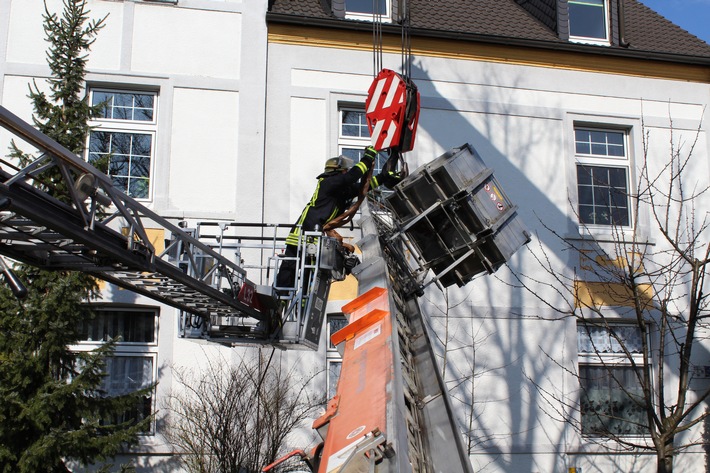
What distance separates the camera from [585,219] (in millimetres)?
14797

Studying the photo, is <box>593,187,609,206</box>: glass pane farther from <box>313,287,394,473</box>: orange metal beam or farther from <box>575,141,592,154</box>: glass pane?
<box>313,287,394,473</box>: orange metal beam

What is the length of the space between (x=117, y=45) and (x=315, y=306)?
722 cm

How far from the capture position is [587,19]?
16016mm

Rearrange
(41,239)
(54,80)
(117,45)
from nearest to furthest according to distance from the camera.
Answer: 1. (41,239)
2. (54,80)
3. (117,45)

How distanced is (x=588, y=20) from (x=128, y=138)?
871 cm

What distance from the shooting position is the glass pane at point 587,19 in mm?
15883

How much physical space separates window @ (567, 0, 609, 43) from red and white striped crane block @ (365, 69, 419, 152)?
740cm

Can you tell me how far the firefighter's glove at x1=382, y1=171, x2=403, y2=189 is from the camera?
8.64 metres

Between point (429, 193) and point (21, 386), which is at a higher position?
point (429, 193)

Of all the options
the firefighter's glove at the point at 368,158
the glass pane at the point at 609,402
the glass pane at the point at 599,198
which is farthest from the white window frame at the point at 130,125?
Answer: the glass pane at the point at 609,402

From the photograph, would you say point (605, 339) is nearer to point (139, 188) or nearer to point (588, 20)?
point (588, 20)

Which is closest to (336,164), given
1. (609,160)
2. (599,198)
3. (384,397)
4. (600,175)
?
(384,397)

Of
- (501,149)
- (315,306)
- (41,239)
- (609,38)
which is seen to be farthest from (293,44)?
(41,239)

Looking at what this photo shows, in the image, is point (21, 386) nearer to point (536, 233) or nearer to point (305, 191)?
point (305, 191)
